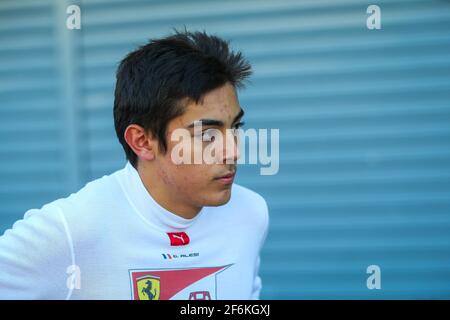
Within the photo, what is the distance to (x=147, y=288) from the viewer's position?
6.60 ft

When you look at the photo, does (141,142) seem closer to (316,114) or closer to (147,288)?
(147,288)

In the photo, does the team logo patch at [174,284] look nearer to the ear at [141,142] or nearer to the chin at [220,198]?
the chin at [220,198]

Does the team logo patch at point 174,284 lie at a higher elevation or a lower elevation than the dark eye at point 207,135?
lower

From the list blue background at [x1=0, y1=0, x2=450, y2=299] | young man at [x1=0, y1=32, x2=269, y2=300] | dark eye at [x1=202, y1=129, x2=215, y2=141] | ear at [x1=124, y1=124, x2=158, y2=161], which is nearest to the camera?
young man at [x1=0, y1=32, x2=269, y2=300]

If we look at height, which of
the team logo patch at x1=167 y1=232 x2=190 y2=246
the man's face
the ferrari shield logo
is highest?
the man's face

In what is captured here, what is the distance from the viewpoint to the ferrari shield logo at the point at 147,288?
200 cm

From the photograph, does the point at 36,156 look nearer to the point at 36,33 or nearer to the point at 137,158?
the point at 36,33

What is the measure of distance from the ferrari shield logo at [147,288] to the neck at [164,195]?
0.80 feet

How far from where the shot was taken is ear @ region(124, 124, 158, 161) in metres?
2.16

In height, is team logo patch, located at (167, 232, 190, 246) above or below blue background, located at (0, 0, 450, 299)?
below

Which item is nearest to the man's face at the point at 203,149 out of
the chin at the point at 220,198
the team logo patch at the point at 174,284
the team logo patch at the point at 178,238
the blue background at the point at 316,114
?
the chin at the point at 220,198

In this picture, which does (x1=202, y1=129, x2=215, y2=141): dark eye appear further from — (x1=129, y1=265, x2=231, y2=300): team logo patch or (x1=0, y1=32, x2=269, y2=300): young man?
(x1=129, y1=265, x2=231, y2=300): team logo patch

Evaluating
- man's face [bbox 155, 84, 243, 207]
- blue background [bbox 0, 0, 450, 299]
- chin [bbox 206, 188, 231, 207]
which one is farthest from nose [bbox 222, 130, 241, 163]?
blue background [bbox 0, 0, 450, 299]

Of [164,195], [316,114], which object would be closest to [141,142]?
[164,195]
